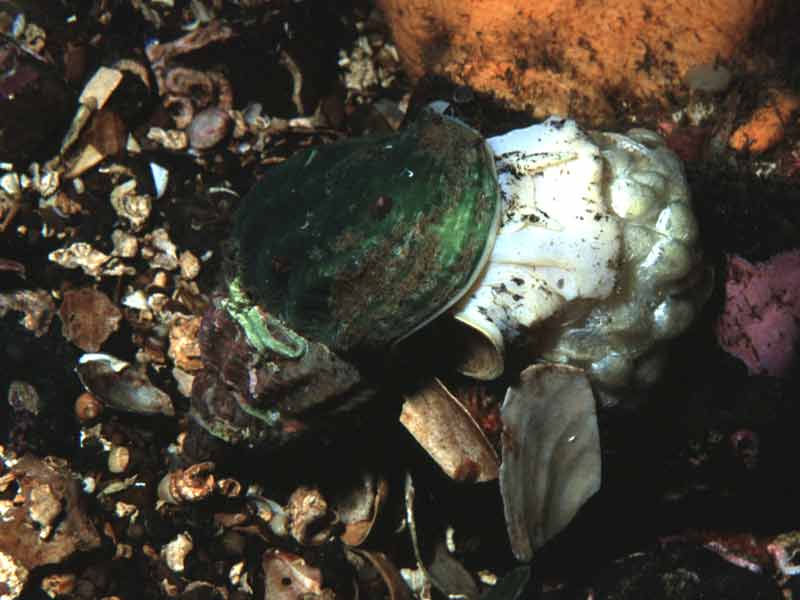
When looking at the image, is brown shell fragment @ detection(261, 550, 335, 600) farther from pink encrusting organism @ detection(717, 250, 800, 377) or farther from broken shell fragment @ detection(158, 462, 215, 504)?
pink encrusting organism @ detection(717, 250, 800, 377)

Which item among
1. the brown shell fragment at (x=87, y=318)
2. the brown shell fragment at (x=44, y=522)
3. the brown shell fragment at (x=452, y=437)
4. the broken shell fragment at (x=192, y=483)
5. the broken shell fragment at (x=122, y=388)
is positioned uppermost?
the brown shell fragment at (x=452, y=437)

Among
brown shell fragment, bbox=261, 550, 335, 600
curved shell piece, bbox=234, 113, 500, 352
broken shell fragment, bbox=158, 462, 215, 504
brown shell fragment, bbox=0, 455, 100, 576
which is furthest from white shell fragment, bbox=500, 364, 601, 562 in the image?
brown shell fragment, bbox=0, 455, 100, 576

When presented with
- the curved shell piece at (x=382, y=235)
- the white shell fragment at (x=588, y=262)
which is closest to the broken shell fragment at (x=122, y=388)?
the curved shell piece at (x=382, y=235)

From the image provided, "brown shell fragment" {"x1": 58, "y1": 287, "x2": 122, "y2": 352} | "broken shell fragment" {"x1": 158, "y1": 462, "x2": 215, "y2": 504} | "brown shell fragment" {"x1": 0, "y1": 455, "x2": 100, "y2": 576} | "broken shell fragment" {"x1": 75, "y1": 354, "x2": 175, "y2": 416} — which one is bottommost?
"brown shell fragment" {"x1": 0, "y1": 455, "x2": 100, "y2": 576}

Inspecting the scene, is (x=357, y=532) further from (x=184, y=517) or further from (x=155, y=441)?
(x=155, y=441)

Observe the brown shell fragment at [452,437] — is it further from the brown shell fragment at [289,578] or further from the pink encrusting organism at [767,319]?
the pink encrusting organism at [767,319]

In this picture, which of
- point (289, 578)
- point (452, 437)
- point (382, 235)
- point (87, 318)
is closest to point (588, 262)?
point (382, 235)
